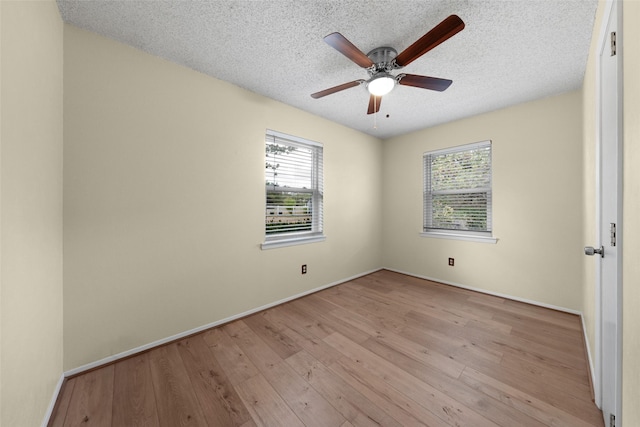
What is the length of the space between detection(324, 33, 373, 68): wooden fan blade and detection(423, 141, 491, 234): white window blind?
89.4 inches

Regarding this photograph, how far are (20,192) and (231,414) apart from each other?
1.49 meters

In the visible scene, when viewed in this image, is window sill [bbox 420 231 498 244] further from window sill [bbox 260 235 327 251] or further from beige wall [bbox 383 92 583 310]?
window sill [bbox 260 235 327 251]

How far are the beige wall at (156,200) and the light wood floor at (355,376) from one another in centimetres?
29

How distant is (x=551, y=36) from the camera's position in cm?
164

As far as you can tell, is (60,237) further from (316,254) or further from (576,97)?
(576,97)

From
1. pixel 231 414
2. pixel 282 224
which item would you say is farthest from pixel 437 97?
pixel 231 414

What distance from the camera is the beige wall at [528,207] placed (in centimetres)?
241

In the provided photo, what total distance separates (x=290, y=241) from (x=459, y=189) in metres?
2.42

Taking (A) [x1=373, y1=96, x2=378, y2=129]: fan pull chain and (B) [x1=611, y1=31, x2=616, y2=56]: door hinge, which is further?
(A) [x1=373, y1=96, x2=378, y2=129]: fan pull chain

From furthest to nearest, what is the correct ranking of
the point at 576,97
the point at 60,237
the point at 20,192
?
the point at 576,97 < the point at 60,237 < the point at 20,192

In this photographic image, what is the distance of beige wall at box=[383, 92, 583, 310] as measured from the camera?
7.91 ft

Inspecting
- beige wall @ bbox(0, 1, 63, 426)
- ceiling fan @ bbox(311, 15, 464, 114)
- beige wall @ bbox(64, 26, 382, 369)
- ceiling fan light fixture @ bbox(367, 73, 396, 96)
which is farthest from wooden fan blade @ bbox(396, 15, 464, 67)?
beige wall @ bbox(0, 1, 63, 426)

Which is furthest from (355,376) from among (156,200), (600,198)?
(156,200)

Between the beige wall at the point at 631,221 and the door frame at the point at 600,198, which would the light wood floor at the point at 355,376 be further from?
the beige wall at the point at 631,221
